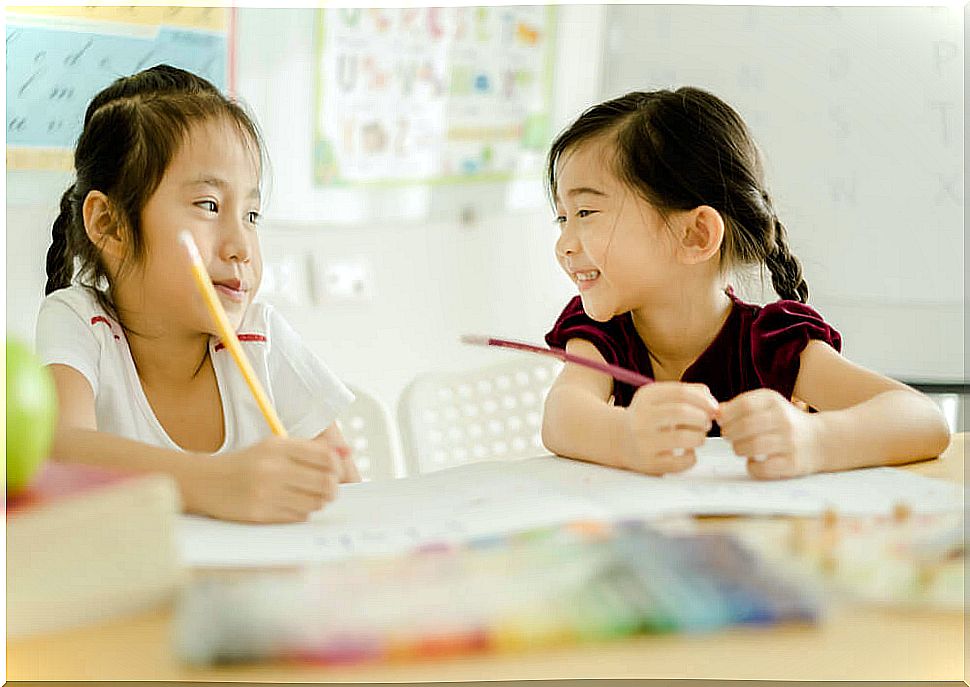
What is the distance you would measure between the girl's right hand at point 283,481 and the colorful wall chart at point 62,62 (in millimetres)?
424

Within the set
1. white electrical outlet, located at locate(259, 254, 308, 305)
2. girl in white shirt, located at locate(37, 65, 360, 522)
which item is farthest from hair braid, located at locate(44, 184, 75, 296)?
white electrical outlet, located at locate(259, 254, 308, 305)

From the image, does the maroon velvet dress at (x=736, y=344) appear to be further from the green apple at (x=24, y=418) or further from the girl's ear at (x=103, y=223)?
the green apple at (x=24, y=418)

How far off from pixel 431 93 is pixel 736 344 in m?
0.66

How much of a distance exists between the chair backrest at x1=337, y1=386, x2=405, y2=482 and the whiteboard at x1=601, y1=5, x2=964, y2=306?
59cm

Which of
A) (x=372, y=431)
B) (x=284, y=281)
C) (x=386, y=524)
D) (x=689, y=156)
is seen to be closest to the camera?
(x=386, y=524)

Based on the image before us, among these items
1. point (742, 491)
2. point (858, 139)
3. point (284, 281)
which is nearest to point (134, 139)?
point (742, 491)

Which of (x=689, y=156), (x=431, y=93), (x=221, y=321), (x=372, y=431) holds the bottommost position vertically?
(x=372, y=431)

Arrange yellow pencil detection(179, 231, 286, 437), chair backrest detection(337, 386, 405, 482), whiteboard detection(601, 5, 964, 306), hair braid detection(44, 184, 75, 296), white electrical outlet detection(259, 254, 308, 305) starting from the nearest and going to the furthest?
yellow pencil detection(179, 231, 286, 437) → hair braid detection(44, 184, 75, 296) → chair backrest detection(337, 386, 405, 482) → white electrical outlet detection(259, 254, 308, 305) → whiteboard detection(601, 5, 964, 306)

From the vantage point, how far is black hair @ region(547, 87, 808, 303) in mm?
655

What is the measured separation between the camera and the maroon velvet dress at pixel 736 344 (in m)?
0.63

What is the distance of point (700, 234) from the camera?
658 mm

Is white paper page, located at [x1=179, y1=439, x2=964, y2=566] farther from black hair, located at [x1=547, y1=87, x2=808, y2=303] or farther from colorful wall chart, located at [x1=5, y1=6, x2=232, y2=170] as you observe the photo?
colorful wall chart, located at [x1=5, y1=6, x2=232, y2=170]

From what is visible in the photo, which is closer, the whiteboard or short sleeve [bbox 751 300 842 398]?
short sleeve [bbox 751 300 842 398]

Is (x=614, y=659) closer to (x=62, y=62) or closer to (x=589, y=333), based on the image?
(x=589, y=333)
